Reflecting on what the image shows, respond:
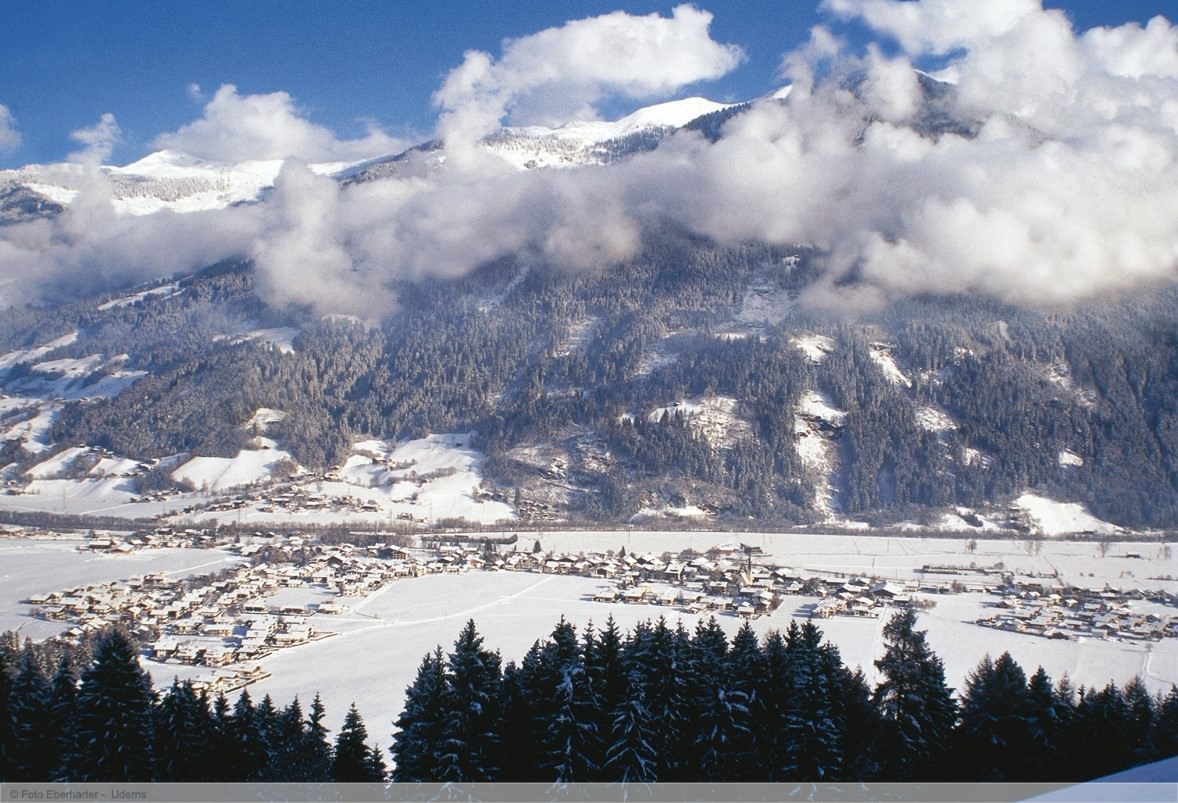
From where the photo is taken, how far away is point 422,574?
59531 mm

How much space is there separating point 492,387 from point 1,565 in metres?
66.1

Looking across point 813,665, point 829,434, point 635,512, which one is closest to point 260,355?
point 635,512

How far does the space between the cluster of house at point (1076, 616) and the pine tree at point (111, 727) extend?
1563 inches

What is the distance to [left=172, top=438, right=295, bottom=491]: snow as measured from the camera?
96.2m

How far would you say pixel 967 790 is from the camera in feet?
61.6

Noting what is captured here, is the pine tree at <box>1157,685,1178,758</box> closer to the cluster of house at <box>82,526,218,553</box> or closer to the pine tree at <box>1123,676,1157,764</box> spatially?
the pine tree at <box>1123,676,1157,764</box>

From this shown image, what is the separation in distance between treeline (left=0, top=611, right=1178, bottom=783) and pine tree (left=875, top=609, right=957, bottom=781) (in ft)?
0.12

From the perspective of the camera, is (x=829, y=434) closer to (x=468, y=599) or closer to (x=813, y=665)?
(x=468, y=599)

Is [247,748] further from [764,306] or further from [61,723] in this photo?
[764,306]

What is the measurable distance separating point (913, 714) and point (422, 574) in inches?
1714

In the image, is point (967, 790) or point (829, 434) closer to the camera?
point (967, 790)

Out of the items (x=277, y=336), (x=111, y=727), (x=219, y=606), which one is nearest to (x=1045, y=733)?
(x=111, y=727)

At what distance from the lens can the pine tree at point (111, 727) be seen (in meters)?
19.0

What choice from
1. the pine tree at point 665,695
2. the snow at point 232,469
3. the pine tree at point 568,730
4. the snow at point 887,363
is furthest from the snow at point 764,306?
the pine tree at point 568,730
